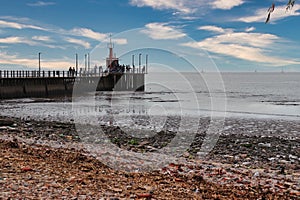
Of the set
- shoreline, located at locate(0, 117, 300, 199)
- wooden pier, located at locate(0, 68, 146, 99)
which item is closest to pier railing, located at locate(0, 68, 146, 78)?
wooden pier, located at locate(0, 68, 146, 99)

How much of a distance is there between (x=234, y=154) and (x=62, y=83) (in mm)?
44919

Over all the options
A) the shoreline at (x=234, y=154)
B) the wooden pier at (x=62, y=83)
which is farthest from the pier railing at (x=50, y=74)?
the shoreline at (x=234, y=154)

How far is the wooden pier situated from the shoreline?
89.4 feet

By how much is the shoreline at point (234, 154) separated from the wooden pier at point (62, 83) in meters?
27.2

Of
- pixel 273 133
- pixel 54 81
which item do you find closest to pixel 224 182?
pixel 273 133

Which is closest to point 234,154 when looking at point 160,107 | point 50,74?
point 160,107

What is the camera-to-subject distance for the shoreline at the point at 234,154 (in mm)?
7637

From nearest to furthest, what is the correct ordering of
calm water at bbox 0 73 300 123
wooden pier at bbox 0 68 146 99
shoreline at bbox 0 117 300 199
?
shoreline at bbox 0 117 300 199
calm water at bbox 0 73 300 123
wooden pier at bbox 0 68 146 99

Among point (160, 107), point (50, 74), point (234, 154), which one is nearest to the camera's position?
point (234, 154)

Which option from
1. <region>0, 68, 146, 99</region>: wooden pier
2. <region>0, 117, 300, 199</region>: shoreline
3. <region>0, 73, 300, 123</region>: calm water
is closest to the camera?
<region>0, 117, 300, 199</region>: shoreline

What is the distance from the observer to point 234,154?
11711mm

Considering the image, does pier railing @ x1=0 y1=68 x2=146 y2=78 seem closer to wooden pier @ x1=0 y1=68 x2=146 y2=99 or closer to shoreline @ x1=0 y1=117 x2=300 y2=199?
wooden pier @ x1=0 y1=68 x2=146 y2=99

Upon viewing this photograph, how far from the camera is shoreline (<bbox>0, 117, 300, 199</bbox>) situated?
7637 millimetres

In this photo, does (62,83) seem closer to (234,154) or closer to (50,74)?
(50,74)
